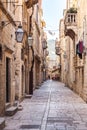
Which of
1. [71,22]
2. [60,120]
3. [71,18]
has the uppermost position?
[71,18]

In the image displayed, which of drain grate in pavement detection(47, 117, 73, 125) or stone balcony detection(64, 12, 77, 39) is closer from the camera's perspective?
drain grate in pavement detection(47, 117, 73, 125)

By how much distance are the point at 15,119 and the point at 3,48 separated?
2857mm

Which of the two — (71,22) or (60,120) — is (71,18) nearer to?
(71,22)

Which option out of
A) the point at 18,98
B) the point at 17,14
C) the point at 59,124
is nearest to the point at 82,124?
the point at 59,124

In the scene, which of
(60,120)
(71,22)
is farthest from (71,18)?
(60,120)

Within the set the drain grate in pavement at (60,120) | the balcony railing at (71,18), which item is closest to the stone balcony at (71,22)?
the balcony railing at (71,18)

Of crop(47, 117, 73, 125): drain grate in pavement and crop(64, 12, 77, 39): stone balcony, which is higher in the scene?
crop(64, 12, 77, 39): stone balcony

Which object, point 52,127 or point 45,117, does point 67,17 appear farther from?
point 52,127

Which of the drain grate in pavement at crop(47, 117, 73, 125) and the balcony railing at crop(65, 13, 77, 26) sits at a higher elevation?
the balcony railing at crop(65, 13, 77, 26)

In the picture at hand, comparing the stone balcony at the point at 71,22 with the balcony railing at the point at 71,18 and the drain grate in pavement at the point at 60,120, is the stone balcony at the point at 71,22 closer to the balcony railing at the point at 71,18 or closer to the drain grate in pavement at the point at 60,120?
the balcony railing at the point at 71,18

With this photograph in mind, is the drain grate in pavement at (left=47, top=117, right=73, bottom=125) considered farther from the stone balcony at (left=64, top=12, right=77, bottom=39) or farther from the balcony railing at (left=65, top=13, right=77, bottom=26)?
the balcony railing at (left=65, top=13, right=77, bottom=26)

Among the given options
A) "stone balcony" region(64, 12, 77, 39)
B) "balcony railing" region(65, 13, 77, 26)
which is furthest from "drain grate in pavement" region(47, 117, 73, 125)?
"balcony railing" region(65, 13, 77, 26)

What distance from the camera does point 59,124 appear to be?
47.5ft

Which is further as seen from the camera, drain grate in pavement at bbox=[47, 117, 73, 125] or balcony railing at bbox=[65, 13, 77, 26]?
balcony railing at bbox=[65, 13, 77, 26]
